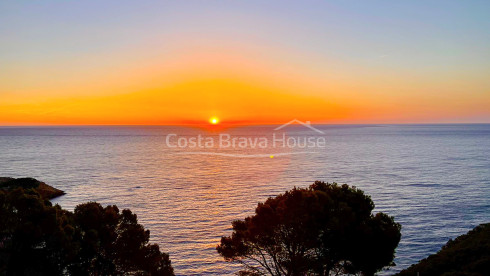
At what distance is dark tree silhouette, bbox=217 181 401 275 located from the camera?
77.9ft

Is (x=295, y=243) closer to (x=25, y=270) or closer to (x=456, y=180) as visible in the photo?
(x=25, y=270)

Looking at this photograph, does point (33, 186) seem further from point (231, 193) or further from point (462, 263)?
point (462, 263)

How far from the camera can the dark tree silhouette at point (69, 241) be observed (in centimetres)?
2036

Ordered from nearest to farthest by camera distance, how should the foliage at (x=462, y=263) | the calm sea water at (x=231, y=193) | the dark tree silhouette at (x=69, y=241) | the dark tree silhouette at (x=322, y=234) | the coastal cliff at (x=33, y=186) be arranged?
the dark tree silhouette at (x=69, y=241) < the foliage at (x=462, y=263) < the dark tree silhouette at (x=322, y=234) < the calm sea water at (x=231, y=193) < the coastal cliff at (x=33, y=186)

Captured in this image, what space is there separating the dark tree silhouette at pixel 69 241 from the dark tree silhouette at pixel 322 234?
268 inches

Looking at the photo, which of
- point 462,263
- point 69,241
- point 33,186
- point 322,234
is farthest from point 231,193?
point 69,241

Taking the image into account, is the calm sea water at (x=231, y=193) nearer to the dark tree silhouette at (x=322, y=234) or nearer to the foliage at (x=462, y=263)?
the foliage at (x=462, y=263)

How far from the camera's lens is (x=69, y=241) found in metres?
21.1

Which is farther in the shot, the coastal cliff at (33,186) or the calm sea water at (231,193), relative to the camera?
the coastal cliff at (33,186)

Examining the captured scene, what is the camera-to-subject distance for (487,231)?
31.8 metres

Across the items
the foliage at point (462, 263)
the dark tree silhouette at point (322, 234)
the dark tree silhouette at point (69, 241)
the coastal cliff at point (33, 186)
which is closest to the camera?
the dark tree silhouette at point (69, 241)

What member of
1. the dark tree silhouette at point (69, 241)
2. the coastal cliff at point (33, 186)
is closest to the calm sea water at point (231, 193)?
the coastal cliff at point (33, 186)

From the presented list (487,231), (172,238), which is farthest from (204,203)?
(487,231)

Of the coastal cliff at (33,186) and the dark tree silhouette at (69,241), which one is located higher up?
the dark tree silhouette at (69,241)
